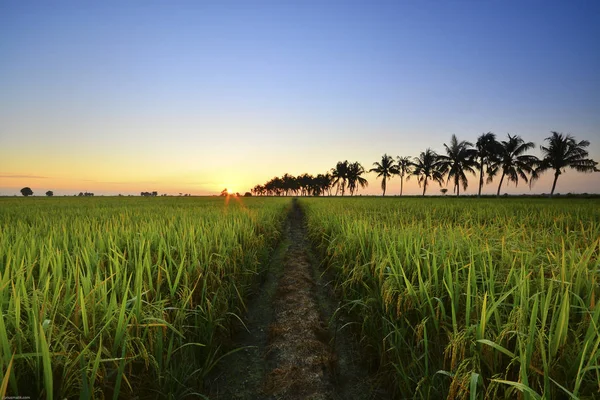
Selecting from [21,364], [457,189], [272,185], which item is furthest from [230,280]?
[272,185]

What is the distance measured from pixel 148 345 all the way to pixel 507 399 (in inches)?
86.8

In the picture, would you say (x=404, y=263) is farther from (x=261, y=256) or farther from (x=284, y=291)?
(x=261, y=256)

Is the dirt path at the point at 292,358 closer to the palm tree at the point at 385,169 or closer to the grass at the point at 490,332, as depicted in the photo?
the grass at the point at 490,332

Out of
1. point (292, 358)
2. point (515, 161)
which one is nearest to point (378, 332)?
point (292, 358)

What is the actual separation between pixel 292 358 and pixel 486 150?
51.0m

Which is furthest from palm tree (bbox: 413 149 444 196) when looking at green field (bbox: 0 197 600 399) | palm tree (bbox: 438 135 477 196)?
green field (bbox: 0 197 600 399)

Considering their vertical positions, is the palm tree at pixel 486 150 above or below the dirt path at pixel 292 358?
above

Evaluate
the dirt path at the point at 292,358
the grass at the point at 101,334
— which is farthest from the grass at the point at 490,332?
the grass at the point at 101,334

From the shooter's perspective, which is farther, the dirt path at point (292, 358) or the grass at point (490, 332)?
the dirt path at point (292, 358)

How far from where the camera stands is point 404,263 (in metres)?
3.01

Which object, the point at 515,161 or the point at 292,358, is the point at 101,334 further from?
the point at 515,161

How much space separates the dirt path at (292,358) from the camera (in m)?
2.38

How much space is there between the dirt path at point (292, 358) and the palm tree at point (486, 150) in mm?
48568

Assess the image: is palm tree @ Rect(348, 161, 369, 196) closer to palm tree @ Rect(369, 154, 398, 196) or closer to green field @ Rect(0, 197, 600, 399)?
palm tree @ Rect(369, 154, 398, 196)
